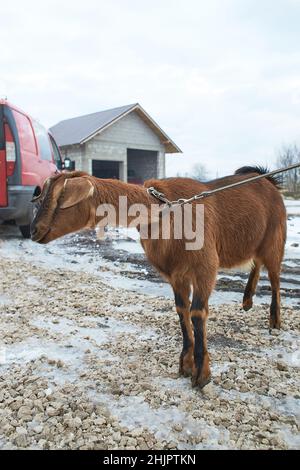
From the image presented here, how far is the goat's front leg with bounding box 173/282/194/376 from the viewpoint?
9.59ft

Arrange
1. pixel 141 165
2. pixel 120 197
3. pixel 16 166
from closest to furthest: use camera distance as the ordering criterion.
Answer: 1. pixel 120 197
2. pixel 16 166
3. pixel 141 165

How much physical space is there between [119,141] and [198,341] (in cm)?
2102

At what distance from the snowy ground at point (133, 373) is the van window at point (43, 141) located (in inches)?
186

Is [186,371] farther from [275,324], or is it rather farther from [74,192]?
[74,192]

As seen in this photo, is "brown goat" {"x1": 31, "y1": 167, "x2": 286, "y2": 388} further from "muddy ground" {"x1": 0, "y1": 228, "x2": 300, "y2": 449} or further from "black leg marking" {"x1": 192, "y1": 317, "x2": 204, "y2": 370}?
"muddy ground" {"x1": 0, "y1": 228, "x2": 300, "y2": 449}

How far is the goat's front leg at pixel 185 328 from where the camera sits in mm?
2922

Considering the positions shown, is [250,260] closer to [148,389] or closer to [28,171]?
[148,389]

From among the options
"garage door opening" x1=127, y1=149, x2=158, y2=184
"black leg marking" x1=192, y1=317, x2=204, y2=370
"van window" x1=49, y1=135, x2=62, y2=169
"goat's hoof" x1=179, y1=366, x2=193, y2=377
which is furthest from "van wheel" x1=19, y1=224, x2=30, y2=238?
"garage door opening" x1=127, y1=149, x2=158, y2=184

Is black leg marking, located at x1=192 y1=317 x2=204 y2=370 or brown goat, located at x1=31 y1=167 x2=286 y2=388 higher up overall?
brown goat, located at x1=31 y1=167 x2=286 y2=388

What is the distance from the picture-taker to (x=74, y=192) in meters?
2.52

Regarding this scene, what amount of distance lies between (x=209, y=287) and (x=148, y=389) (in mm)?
866
